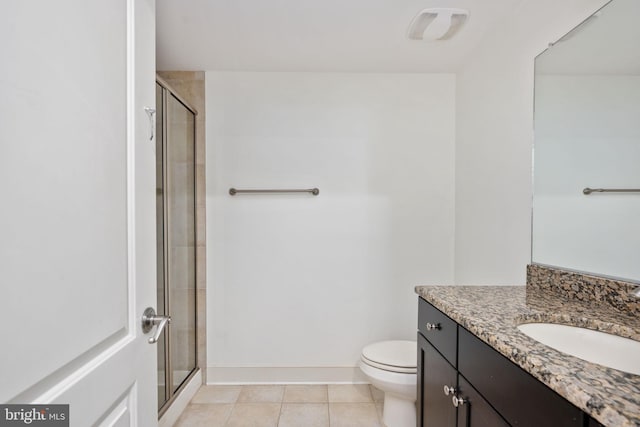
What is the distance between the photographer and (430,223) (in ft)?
7.85

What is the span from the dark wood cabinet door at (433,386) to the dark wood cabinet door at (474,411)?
0.15 feet

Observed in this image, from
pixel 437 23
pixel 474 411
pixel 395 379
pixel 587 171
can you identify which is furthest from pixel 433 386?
pixel 437 23

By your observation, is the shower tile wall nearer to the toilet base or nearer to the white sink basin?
the toilet base

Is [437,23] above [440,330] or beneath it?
above

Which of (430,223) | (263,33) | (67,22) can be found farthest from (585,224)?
(263,33)

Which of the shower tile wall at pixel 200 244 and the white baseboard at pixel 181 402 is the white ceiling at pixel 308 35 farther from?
the white baseboard at pixel 181 402

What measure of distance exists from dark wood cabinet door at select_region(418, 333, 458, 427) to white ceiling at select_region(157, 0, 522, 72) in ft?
5.15

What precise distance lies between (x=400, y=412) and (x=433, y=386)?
68 centimetres

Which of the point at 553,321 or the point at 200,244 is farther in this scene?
the point at 200,244

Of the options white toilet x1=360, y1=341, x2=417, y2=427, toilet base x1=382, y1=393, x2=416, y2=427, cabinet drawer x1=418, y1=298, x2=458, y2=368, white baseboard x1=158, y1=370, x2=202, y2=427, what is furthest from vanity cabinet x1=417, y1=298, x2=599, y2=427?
white baseboard x1=158, y1=370, x2=202, y2=427

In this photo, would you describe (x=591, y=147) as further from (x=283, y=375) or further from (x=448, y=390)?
(x=283, y=375)

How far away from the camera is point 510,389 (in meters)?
0.78

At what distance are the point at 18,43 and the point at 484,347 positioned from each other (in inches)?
45.5

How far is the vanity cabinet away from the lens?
26.5 inches
